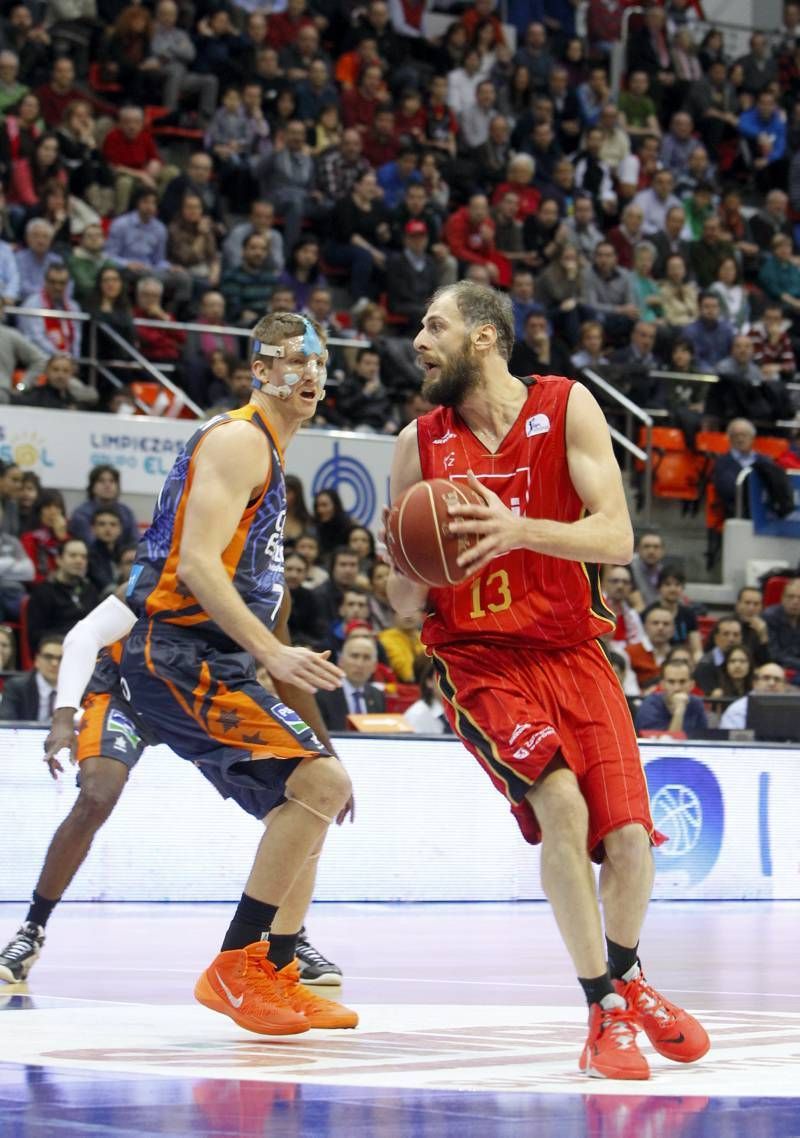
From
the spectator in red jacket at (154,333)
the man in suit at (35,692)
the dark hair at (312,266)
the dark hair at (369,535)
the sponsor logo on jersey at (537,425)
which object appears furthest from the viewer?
the dark hair at (312,266)

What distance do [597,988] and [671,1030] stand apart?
0.70 ft

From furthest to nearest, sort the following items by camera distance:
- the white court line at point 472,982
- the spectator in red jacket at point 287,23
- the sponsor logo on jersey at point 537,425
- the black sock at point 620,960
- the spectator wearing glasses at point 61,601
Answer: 1. the spectator in red jacket at point 287,23
2. the spectator wearing glasses at point 61,601
3. the white court line at point 472,982
4. the sponsor logo on jersey at point 537,425
5. the black sock at point 620,960

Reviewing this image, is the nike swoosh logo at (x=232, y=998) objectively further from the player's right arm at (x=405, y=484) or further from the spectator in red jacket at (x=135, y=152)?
the spectator in red jacket at (x=135, y=152)

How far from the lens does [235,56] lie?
770 inches

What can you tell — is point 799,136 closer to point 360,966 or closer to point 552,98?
point 552,98

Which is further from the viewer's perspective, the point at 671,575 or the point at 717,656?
the point at 671,575

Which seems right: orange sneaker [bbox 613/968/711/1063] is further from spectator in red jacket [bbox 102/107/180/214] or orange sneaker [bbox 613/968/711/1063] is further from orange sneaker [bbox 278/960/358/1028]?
spectator in red jacket [bbox 102/107/180/214]

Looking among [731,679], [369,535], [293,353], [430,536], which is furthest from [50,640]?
[430,536]

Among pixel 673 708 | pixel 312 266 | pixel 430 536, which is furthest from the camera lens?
pixel 312 266

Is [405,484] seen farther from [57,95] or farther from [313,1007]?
[57,95]

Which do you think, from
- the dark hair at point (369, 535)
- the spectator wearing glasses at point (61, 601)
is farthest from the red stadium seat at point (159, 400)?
the spectator wearing glasses at point (61, 601)

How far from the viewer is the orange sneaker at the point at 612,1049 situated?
15.1 ft

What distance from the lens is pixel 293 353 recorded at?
5.88 m

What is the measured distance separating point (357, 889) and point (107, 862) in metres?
1.54
